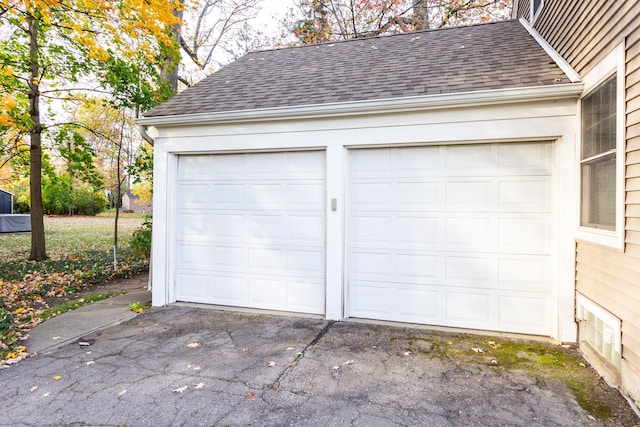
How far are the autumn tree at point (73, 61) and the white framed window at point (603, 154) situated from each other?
6740mm

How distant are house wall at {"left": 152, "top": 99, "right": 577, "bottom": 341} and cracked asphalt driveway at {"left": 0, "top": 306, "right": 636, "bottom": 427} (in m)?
1.16

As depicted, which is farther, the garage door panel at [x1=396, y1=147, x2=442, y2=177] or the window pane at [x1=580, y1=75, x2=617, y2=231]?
the garage door panel at [x1=396, y1=147, x2=442, y2=177]

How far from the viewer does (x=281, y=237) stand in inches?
201

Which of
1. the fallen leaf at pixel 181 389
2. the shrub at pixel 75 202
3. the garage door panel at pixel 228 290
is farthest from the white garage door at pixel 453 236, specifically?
the shrub at pixel 75 202

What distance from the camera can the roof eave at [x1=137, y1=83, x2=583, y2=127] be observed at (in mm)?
3924

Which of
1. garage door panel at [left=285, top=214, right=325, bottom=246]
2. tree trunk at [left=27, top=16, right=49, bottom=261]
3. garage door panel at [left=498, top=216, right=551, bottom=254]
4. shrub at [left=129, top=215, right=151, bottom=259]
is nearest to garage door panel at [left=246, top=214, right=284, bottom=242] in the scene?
garage door panel at [left=285, top=214, right=325, bottom=246]

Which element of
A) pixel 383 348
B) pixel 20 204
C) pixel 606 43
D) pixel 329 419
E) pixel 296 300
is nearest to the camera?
pixel 329 419

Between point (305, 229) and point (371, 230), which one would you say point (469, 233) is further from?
point (305, 229)

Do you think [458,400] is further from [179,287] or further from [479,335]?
[179,287]

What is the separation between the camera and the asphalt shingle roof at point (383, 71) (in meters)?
4.51

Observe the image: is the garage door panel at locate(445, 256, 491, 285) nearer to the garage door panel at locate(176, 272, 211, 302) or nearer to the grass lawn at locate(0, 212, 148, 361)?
the garage door panel at locate(176, 272, 211, 302)

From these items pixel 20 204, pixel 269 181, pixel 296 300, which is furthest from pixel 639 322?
pixel 20 204

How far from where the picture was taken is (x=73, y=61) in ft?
25.3

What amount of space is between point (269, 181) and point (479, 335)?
324 centimetres
